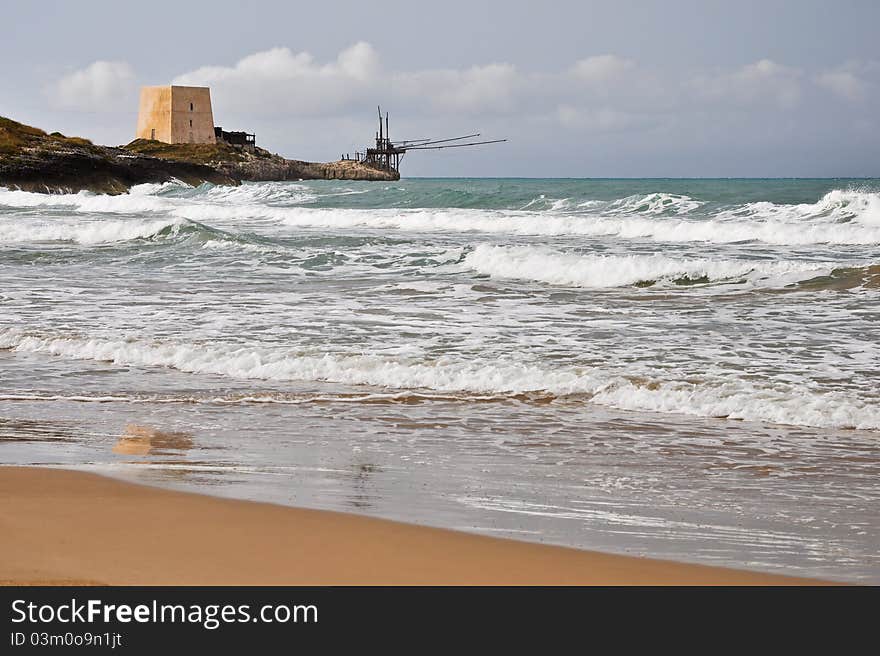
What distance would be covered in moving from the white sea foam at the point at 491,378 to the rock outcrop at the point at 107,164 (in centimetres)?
4069

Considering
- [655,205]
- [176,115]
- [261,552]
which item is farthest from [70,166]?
[261,552]

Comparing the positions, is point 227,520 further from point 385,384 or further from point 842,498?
point 385,384

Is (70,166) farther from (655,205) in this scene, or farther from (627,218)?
(627,218)

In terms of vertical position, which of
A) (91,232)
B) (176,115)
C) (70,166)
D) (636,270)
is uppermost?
(176,115)

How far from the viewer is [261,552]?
3322 mm

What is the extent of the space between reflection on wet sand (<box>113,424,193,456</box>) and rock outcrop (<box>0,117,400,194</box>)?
43197mm

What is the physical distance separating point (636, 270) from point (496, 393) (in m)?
7.20

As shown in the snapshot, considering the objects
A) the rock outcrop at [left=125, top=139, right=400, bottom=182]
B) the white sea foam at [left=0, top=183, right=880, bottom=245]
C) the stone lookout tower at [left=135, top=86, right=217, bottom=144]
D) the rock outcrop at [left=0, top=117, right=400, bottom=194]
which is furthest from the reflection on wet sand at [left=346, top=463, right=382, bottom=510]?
the stone lookout tower at [left=135, top=86, right=217, bottom=144]

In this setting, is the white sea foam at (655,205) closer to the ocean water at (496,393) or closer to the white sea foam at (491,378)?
the ocean water at (496,393)

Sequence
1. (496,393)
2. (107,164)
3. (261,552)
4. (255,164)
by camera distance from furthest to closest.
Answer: (255,164), (107,164), (496,393), (261,552)

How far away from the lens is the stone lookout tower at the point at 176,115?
73562mm

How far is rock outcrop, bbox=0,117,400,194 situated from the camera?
150ft

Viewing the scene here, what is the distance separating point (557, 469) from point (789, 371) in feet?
9.41

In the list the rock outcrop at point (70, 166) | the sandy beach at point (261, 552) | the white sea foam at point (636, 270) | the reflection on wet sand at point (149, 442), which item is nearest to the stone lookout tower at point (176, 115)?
the rock outcrop at point (70, 166)
